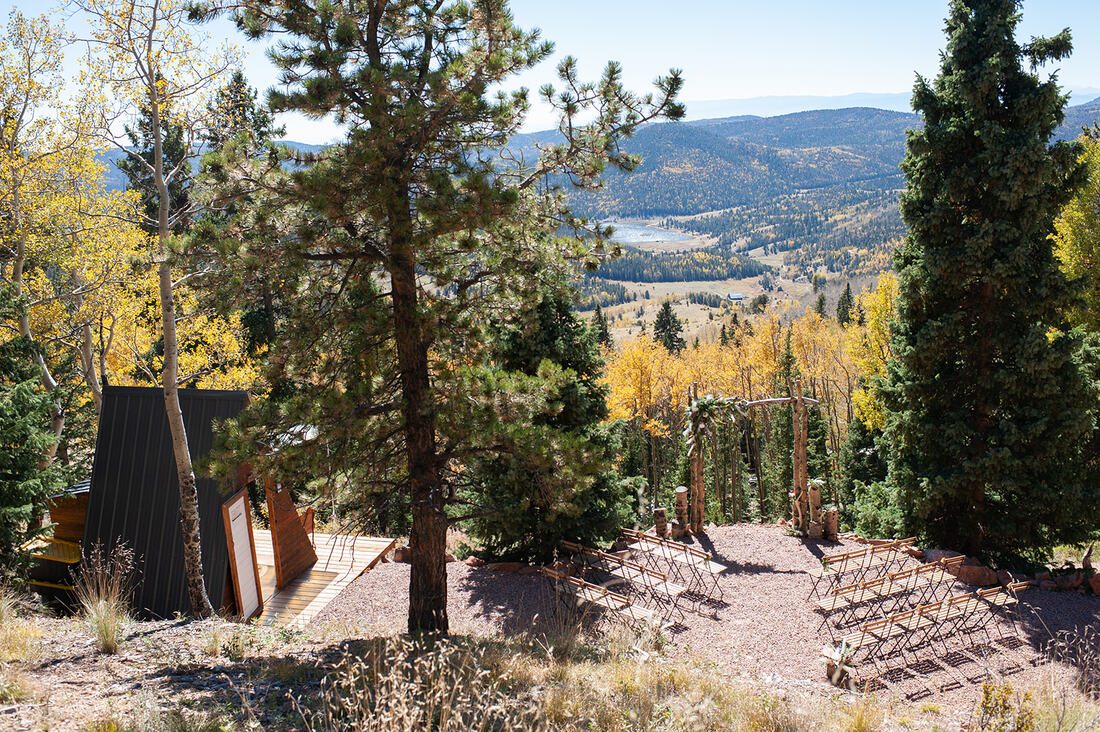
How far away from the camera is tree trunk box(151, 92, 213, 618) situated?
8.59 m

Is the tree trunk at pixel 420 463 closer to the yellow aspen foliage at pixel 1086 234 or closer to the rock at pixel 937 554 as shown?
the rock at pixel 937 554

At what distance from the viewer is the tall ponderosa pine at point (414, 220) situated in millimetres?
6781

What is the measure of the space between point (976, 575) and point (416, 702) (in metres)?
10.7

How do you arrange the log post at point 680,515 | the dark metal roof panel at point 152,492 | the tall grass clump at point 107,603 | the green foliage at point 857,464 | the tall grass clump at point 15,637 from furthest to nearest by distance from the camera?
the green foliage at point 857,464
the log post at point 680,515
the dark metal roof panel at point 152,492
the tall grass clump at point 107,603
the tall grass clump at point 15,637

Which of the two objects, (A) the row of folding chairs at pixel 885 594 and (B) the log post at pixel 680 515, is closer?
(A) the row of folding chairs at pixel 885 594

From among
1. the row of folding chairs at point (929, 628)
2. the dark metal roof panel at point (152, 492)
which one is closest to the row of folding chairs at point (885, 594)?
the row of folding chairs at point (929, 628)

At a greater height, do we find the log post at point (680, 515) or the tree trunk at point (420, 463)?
the tree trunk at point (420, 463)

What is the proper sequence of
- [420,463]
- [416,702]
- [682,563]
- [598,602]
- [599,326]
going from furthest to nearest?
[599,326] < [682,563] < [598,602] < [420,463] < [416,702]

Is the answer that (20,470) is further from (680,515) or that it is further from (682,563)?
(680,515)

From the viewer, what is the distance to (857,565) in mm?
12562

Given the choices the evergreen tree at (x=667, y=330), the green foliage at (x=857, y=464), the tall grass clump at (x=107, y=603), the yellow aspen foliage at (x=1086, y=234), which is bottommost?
the green foliage at (x=857, y=464)

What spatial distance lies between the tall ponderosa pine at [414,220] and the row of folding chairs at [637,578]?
432 cm

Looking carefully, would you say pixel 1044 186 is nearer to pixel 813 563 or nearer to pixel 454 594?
pixel 813 563

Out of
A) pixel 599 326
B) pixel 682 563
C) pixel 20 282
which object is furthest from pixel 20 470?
pixel 599 326
